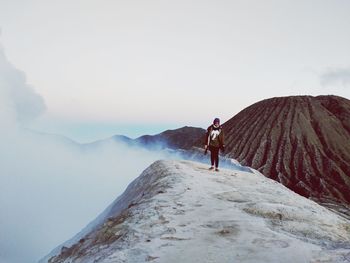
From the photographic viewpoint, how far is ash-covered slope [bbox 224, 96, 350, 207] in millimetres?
→ 79250

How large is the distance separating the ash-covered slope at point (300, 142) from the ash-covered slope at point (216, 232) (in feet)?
198

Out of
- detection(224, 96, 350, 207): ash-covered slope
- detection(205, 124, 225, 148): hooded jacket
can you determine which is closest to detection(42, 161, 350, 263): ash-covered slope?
detection(205, 124, 225, 148): hooded jacket

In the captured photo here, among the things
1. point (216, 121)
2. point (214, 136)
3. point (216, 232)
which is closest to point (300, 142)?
point (214, 136)

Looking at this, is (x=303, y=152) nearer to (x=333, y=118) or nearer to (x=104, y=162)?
A: (x=333, y=118)

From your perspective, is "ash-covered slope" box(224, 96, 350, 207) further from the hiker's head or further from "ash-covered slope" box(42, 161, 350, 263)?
"ash-covered slope" box(42, 161, 350, 263)

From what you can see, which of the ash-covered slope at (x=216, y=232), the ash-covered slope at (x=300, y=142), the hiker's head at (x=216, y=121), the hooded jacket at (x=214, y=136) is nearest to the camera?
the ash-covered slope at (x=216, y=232)

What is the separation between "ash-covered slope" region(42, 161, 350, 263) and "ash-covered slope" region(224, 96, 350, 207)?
60.5 m

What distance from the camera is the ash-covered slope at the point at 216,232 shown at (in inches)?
303

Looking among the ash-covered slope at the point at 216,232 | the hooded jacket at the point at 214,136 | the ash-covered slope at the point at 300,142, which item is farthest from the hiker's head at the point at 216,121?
the ash-covered slope at the point at 300,142

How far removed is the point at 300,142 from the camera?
9275 cm

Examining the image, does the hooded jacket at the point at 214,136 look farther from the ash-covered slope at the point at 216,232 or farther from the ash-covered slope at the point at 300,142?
the ash-covered slope at the point at 300,142

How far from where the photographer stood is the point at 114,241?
376 inches

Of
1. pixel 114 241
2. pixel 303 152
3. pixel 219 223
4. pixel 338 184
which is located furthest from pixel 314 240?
pixel 303 152

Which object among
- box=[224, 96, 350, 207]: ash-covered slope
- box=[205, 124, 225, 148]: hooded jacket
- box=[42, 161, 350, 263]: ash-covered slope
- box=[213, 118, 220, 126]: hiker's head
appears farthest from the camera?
box=[224, 96, 350, 207]: ash-covered slope
